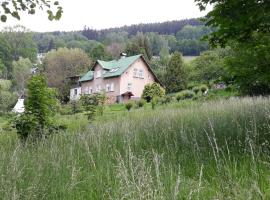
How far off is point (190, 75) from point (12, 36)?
62567 millimetres

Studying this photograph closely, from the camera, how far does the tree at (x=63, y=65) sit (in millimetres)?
64000

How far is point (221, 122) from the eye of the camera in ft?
24.5

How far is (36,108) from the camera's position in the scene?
9.24m

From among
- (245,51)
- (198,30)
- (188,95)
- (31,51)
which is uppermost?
(198,30)

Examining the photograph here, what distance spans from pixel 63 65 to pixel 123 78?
23.1m

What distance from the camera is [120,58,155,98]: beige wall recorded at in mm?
48875

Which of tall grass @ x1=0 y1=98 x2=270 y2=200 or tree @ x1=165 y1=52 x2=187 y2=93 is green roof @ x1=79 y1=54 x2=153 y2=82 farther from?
tall grass @ x1=0 y1=98 x2=270 y2=200

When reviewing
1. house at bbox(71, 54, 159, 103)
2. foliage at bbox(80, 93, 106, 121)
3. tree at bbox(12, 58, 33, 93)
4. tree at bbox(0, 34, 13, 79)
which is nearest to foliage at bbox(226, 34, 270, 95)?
foliage at bbox(80, 93, 106, 121)

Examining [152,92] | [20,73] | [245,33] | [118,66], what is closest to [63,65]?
[20,73]

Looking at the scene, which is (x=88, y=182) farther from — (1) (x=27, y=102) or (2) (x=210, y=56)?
(2) (x=210, y=56)

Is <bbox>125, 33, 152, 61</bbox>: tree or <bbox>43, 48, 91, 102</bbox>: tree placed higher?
<bbox>125, 33, 152, 61</bbox>: tree

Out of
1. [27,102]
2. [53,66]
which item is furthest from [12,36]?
[27,102]

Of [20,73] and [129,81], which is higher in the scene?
[20,73]

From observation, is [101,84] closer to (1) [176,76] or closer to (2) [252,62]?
(1) [176,76]
